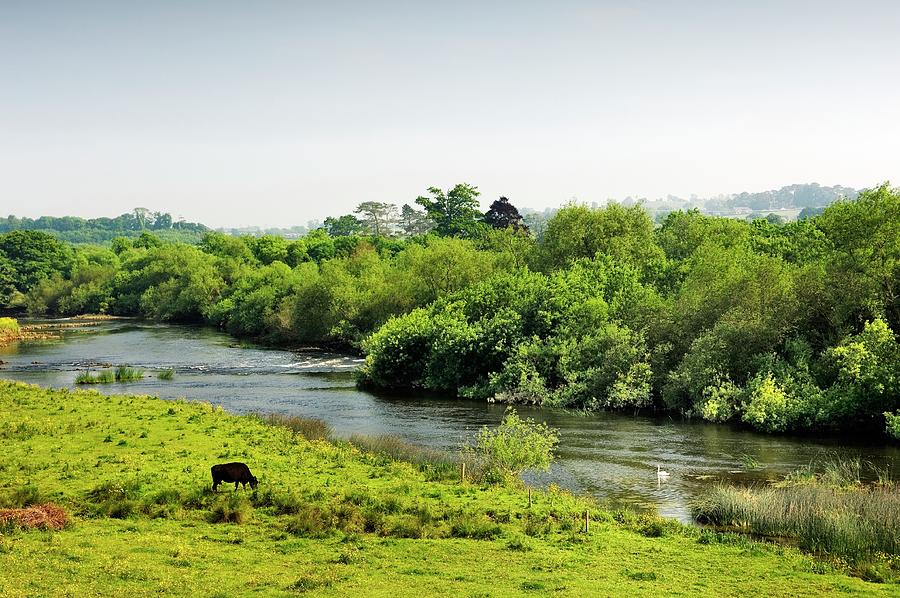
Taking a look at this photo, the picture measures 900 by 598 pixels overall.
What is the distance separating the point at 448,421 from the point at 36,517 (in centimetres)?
3356

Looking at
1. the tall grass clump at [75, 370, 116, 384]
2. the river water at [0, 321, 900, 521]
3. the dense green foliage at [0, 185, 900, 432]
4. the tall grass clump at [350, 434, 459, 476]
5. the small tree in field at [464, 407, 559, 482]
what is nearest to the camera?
the small tree in field at [464, 407, 559, 482]

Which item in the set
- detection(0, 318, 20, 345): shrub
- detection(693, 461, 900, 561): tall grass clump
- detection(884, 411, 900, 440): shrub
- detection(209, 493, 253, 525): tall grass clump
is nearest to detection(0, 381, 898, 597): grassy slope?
detection(209, 493, 253, 525): tall grass clump

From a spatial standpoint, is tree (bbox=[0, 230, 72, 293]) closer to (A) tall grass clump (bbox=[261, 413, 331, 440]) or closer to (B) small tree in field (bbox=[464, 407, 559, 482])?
(A) tall grass clump (bbox=[261, 413, 331, 440])

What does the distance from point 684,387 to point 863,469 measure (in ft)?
59.3

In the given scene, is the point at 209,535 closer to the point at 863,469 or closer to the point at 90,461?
the point at 90,461

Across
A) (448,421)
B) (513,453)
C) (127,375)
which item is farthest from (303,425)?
(127,375)

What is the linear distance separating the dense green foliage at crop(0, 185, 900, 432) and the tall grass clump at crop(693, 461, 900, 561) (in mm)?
17233

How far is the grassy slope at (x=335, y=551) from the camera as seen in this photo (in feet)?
77.6

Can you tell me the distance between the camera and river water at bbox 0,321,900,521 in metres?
42.3

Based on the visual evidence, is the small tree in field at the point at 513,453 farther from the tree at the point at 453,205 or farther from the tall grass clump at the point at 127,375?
the tree at the point at 453,205

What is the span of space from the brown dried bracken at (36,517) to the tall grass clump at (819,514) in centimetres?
2584

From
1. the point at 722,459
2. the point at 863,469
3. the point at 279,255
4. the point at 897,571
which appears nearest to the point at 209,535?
the point at 897,571

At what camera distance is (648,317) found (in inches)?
2699

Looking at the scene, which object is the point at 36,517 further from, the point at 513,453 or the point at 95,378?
the point at 95,378
